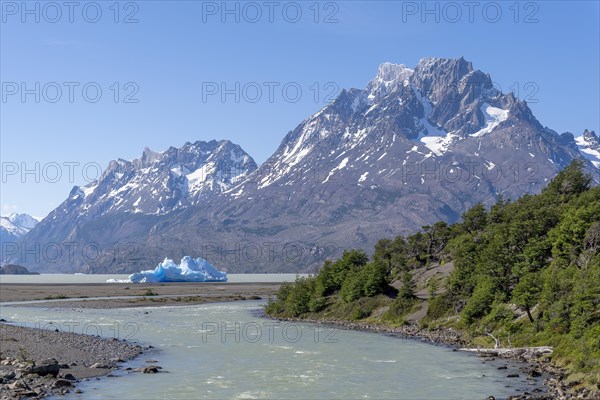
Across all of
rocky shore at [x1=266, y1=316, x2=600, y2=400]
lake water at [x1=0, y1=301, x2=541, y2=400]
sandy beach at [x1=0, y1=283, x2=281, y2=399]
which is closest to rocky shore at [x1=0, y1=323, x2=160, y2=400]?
sandy beach at [x1=0, y1=283, x2=281, y2=399]

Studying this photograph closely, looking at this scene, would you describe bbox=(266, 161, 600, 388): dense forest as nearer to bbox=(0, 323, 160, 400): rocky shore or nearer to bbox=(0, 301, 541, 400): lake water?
bbox=(0, 301, 541, 400): lake water

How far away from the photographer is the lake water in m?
47.4

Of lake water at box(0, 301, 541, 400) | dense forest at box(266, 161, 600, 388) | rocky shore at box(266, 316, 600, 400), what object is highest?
dense forest at box(266, 161, 600, 388)

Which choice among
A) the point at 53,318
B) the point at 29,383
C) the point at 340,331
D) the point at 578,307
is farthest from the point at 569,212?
the point at 53,318

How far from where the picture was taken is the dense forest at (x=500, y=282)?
5875 centimetres

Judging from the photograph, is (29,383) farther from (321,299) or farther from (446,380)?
(321,299)

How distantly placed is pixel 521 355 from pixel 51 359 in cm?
4361

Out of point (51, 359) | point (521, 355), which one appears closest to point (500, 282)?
point (521, 355)

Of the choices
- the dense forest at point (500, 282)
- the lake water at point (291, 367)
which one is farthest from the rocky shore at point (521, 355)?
the lake water at point (291, 367)

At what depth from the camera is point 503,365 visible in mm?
58031

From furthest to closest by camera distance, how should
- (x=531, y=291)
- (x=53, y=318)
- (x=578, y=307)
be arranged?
(x=53, y=318)
(x=531, y=291)
(x=578, y=307)

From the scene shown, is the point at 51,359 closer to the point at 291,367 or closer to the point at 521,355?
the point at 291,367

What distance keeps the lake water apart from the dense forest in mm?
7060

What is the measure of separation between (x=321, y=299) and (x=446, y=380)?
2522 inches
